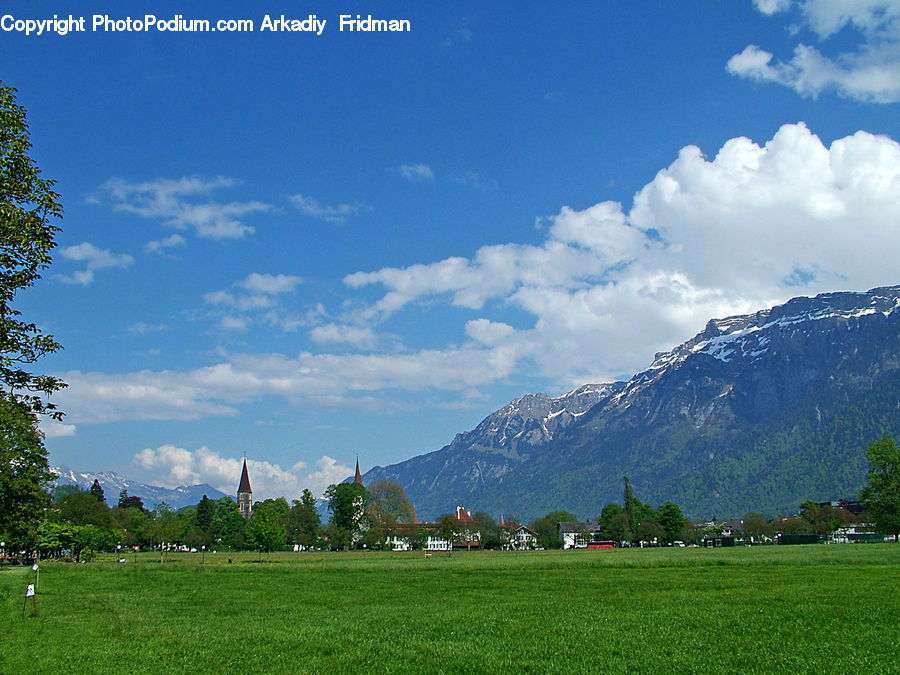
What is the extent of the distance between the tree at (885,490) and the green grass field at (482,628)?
70245mm

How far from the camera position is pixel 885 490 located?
104m

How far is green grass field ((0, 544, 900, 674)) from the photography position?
744 inches

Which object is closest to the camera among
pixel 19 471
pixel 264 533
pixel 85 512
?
pixel 19 471

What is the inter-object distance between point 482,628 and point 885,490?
101 m

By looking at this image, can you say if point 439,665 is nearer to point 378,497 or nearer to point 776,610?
point 776,610

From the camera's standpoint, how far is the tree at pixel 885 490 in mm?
103125

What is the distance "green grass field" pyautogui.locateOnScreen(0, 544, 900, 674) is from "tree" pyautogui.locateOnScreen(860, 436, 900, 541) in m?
70.2

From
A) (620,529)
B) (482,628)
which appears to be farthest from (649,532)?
(482,628)

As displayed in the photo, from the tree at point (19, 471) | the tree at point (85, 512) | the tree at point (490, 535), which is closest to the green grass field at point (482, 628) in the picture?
the tree at point (19, 471)

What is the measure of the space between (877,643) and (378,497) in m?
156

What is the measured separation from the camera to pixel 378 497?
170500 millimetres

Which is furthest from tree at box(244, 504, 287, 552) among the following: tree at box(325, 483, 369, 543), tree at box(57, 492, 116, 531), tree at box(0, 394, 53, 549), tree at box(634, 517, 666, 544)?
tree at box(634, 517, 666, 544)

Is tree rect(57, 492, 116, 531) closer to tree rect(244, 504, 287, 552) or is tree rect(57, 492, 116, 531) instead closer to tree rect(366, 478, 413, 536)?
tree rect(244, 504, 287, 552)

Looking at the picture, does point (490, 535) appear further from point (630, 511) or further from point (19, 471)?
point (19, 471)
